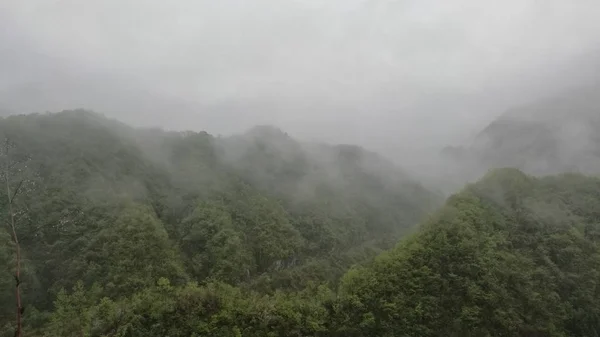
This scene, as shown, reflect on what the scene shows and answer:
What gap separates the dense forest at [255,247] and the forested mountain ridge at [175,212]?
1.46 ft

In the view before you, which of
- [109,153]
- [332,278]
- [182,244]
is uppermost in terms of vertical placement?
[109,153]

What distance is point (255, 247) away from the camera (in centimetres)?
10594

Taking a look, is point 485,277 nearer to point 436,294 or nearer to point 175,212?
point 436,294

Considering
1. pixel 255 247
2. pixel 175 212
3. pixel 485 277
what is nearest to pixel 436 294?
pixel 485 277

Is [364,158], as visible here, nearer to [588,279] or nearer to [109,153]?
[109,153]

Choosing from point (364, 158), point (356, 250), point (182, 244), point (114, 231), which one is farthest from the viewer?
point (364, 158)

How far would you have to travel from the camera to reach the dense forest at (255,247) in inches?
2196

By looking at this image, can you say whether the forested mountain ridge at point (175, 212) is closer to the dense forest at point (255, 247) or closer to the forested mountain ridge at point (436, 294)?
the dense forest at point (255, 247)

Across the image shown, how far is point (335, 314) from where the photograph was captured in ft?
184

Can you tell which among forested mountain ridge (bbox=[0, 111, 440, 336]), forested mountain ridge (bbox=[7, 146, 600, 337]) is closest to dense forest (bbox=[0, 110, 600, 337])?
forested mountain ridge (bbox=[7, 146, 600, 337])

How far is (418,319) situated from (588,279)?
3082 cm

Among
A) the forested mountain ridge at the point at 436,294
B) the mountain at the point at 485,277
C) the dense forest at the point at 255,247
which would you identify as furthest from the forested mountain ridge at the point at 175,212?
the mountain at the point at 485,277

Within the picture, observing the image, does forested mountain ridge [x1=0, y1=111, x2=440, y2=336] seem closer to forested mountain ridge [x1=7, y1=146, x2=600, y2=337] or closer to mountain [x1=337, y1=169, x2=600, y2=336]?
forested mountain ridge [x1=7, y1=146, x2=600, y2=337]

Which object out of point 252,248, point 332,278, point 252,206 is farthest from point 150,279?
point 252,206
